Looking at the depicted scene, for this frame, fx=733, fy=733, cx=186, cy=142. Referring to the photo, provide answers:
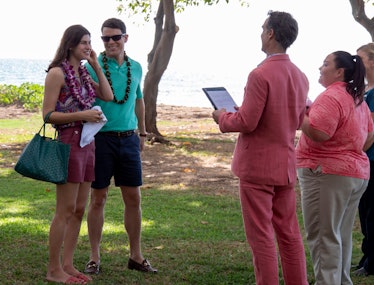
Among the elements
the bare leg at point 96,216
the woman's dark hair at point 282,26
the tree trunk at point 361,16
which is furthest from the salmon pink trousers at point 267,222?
the tree trunk at point 361,16

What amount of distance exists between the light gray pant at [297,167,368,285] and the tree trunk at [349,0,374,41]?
751cm

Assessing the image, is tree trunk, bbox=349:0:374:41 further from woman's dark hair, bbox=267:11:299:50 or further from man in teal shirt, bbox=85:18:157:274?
woman's dark hair, bbox=267:11:299:50

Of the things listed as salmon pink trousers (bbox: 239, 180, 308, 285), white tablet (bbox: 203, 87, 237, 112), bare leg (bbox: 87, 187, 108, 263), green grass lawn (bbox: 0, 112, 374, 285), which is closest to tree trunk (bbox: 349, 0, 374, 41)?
green grass lawn (bbox: 0, 112, 374, 285)

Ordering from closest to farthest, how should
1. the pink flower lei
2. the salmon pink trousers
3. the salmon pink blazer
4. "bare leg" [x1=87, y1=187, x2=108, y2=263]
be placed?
the salmon pink blazer < the salmon pink trousers < the pink flower lei < "bare leg" [x1=87, y1=187, x2=108, y2=263]

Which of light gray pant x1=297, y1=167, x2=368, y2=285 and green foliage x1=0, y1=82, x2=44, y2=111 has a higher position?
light gray pant x1=297, y1=167, x2=368, y2=285

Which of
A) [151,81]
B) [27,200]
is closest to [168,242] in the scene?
[27,200]

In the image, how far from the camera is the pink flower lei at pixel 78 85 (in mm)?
5488

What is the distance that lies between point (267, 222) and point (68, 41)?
2.02m

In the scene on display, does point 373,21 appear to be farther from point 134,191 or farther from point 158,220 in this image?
point 134,191

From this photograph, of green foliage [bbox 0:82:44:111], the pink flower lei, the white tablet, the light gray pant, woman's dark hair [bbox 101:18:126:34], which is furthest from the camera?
green foliage [bbox 0:82:44:111]

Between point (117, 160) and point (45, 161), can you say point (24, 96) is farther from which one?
point (45, 161)

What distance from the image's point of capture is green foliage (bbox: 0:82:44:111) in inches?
922

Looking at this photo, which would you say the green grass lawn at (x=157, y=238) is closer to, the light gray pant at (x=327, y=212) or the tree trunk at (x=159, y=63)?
the light gray pant at (x=327, y=212)

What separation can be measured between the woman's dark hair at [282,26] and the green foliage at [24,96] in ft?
61.7
